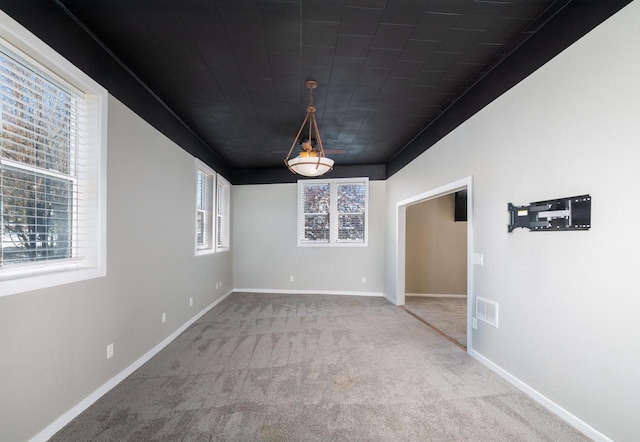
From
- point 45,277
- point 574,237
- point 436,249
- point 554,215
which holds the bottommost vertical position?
point 436,249

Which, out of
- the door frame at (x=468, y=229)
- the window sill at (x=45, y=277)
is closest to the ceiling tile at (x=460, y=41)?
the door frame at (x=468, y=229)

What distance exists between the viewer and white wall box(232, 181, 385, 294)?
7.26 m

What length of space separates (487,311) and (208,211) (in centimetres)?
484

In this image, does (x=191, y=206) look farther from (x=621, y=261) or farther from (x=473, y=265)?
(x=621, y=261)

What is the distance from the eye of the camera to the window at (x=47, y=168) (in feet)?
6.31

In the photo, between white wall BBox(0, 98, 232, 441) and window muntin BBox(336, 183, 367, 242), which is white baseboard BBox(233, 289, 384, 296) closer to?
window muntin BBox(336, 183, 367, 242)

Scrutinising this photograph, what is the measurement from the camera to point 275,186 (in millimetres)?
7594

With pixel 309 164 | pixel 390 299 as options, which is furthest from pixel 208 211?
pixel 390 299

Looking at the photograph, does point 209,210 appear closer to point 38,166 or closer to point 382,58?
point 38,166

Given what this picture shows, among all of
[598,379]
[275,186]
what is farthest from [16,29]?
[275,186]

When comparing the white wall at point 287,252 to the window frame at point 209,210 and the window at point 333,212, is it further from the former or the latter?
the window frame at point 209,210

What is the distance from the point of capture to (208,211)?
6.09 m

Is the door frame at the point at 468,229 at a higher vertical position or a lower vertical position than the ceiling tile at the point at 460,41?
lower

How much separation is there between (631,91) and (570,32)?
0.71m
